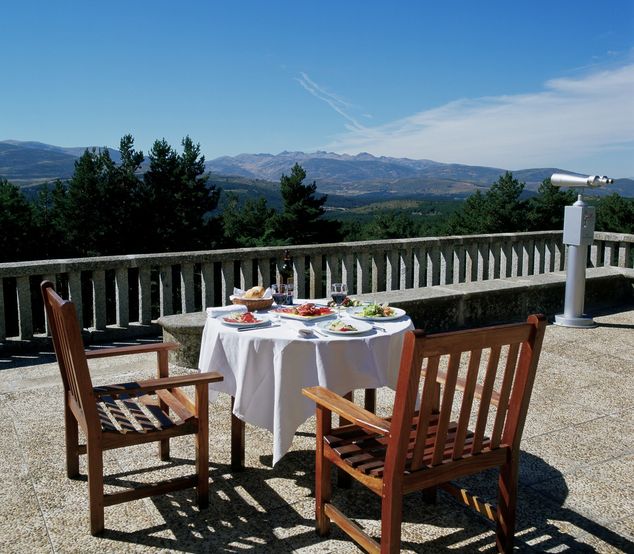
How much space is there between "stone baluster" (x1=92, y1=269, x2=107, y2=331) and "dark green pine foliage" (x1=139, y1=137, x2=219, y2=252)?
3600 cm

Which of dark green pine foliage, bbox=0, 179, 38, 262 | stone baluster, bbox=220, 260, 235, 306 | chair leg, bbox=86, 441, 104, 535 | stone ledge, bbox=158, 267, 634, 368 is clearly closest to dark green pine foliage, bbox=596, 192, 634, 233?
dark green pine foliage, bbox=0, 179, 38, 262

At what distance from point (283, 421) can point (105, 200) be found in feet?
141

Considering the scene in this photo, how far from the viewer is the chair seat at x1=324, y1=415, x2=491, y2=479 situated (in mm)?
2535

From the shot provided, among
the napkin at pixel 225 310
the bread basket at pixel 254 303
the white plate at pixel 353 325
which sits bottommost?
the napkin at pixel 225 310

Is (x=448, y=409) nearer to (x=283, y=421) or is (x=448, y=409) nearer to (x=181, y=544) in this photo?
(x=283, y=421)

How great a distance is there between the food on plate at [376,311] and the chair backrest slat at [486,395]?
110cm

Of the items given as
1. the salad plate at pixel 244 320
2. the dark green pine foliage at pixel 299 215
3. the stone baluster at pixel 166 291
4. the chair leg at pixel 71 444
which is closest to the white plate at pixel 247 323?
the salad plate at pixel 244 320

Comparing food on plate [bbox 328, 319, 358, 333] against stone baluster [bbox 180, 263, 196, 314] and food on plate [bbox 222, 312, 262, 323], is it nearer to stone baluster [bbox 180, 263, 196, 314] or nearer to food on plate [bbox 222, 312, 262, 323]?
food on plate [bbox 222, 312, 262, 323]

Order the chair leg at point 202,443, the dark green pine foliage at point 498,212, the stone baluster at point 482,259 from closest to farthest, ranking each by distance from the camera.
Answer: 1. the chair leg at point 202,443
2. the stone baluster at point 482,259
3. the dark green pine foliage at point 498,212

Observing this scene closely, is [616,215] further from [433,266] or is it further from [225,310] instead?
[225,310]

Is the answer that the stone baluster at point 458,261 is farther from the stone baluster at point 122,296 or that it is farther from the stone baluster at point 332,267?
the stone baluster at point 122,296

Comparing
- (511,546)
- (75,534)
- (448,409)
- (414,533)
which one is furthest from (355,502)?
(75,534)

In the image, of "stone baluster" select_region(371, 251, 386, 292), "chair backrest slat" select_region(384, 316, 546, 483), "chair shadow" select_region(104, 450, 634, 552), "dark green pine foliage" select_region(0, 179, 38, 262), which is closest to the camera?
"chair backrest slat" select_region(384, 316, 546, 483)

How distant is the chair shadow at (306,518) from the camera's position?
279cm
